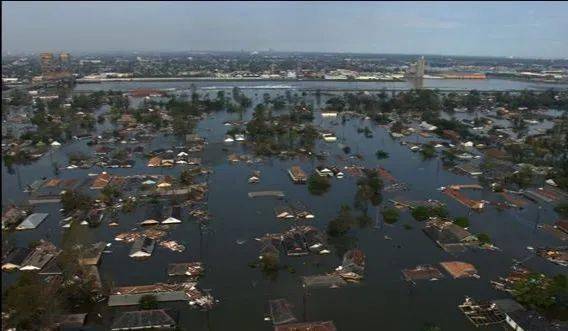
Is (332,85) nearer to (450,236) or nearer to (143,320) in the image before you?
(450,236)

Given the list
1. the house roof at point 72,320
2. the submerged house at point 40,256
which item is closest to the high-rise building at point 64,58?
the submerged house at point 40,256

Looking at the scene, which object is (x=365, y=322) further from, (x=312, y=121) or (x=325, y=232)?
(x=312, y=121)

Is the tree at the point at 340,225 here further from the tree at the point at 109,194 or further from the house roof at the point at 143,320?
the tree at the point at 109,194

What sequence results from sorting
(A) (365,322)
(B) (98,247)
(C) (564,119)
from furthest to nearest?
1. (C) (564,119)
2. (B) (98,247)
3. (A) (365,322)

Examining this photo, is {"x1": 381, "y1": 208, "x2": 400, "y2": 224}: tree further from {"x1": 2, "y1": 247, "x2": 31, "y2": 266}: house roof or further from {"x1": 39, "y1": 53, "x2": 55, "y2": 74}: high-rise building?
{"x1": 39, "y1": 53, "x2": 55, "y2": 74}: high-rise building

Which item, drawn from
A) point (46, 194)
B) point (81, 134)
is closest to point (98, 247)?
point (46, 194)

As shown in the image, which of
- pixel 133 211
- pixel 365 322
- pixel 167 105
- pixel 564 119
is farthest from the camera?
pixel 167 105

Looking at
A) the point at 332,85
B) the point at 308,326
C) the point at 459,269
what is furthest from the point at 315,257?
the point at 332,85

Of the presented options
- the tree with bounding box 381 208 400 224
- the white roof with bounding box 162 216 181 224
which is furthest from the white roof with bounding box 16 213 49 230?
the tree with bounding box 381 208 400 224
